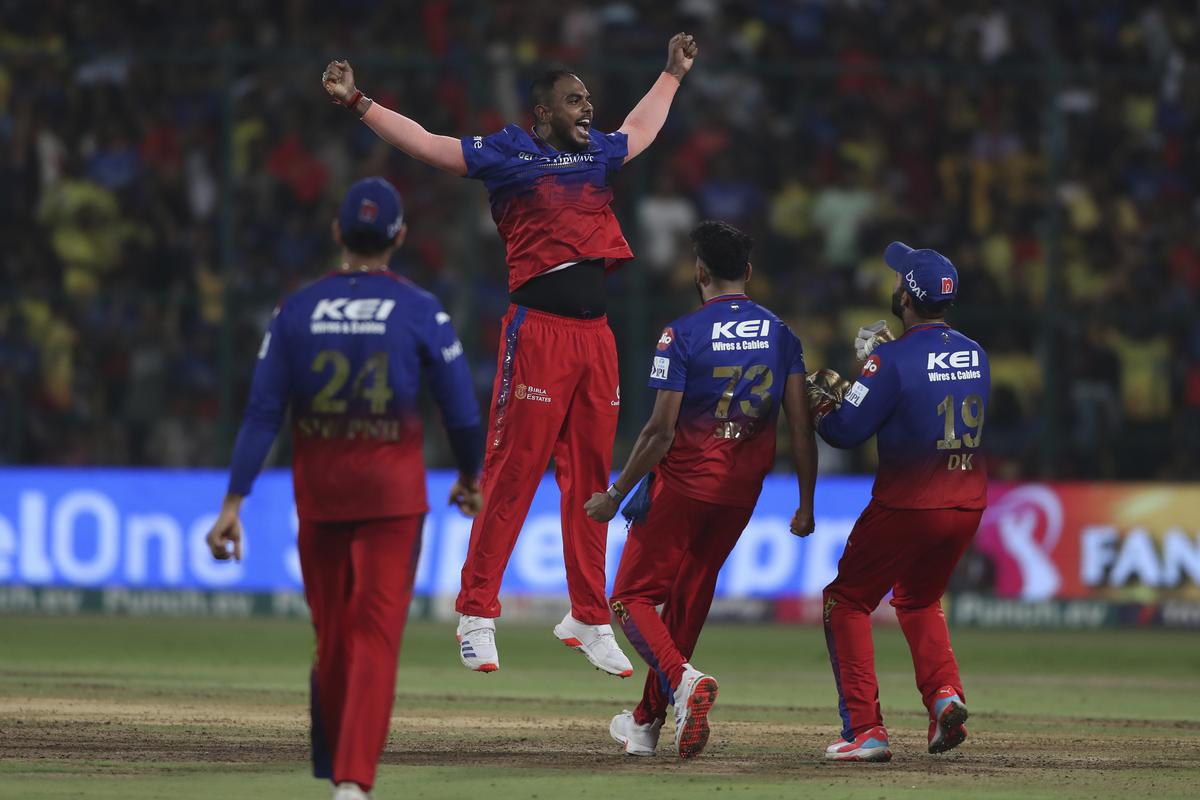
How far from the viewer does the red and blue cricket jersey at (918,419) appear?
9.69 metres

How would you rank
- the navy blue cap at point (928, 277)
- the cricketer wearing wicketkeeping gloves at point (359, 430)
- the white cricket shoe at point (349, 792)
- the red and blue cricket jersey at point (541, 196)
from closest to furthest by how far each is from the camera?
1. the white cricket shoe at point (349, 792)
2. the cricketer wearing wicketkeeping gloves at point (359, 430)
3. the navy blue cap at point (928, 277)
4. the red and blue cricket jersey at point (541, 196)

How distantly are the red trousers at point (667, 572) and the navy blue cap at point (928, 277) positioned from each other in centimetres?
139

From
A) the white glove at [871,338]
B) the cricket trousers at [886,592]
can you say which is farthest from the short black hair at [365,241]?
the cricket trousers at [886,592]

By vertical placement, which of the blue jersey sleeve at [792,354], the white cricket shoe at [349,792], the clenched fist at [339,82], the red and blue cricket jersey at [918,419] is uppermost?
the clenched fist at [339,82]

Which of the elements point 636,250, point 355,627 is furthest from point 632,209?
point 355,627

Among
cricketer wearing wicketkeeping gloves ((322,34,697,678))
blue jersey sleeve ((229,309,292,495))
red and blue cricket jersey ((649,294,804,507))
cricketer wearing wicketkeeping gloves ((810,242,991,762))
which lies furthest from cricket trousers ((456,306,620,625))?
blue jersey sleeve ((229,309,292,495))

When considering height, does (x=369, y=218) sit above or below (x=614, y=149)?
below

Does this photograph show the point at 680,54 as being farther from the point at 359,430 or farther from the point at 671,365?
the point at 359,430

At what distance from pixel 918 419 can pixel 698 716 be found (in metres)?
1.80

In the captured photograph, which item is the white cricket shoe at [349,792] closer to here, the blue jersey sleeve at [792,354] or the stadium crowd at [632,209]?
the blue jersey sleeve at [792,354]

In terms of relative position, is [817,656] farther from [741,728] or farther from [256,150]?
[256,150]

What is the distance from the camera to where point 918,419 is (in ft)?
31.8

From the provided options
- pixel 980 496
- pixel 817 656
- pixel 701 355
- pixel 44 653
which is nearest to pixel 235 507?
pixel 701 355

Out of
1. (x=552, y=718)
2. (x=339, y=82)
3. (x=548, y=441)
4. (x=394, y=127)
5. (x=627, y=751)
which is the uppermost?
(x=339, y=82)
